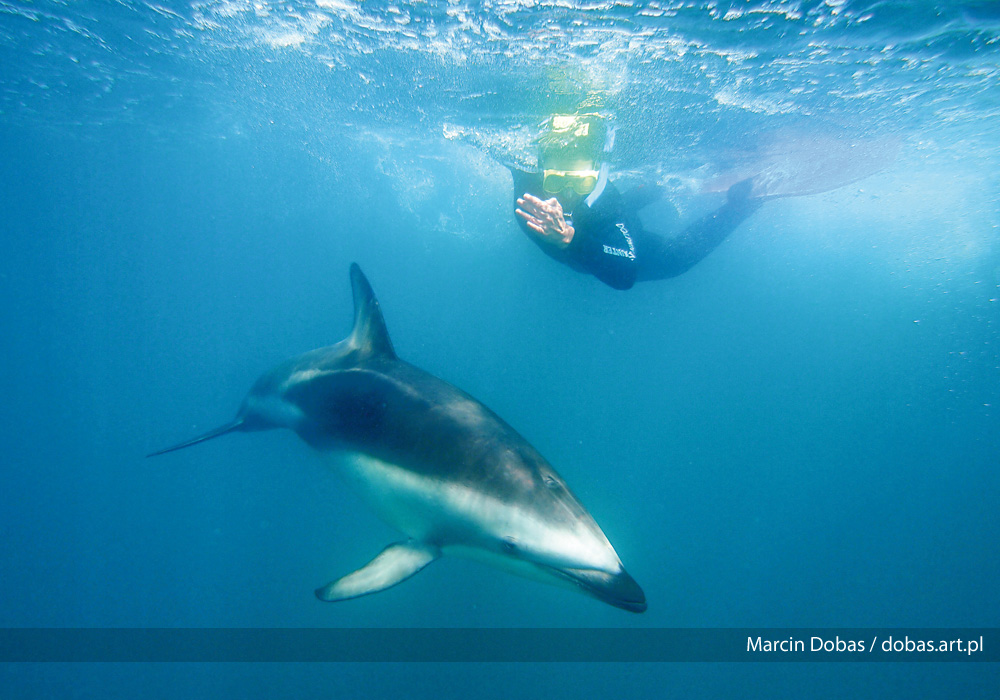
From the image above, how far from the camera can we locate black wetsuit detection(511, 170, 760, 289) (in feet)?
24.3

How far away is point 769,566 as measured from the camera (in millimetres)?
18219

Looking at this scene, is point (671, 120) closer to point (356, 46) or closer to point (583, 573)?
point (356, 46)

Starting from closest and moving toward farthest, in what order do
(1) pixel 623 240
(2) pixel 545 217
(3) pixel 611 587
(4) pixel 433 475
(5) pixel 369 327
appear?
1. (3) pixel 611 587
2. (4) pixel 433 475
3. (5) pixel 369 327
4. (2) pixel 545 217
5. (1) pixel 623 240

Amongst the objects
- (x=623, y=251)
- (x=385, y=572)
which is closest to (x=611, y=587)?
(x=385, y=572)

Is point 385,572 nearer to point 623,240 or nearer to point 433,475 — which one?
point 433,475

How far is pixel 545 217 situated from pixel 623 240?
2096 mm

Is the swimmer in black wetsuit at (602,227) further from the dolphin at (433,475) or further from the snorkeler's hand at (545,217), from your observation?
the dolphin at (433,475)

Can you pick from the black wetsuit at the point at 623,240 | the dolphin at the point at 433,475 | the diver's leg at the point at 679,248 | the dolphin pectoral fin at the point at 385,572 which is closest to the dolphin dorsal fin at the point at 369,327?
the dolphin at the point at 433,475

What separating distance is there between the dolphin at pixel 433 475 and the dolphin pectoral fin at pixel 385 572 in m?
0.01

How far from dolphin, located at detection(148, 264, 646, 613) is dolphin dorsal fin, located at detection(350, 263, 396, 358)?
13mm

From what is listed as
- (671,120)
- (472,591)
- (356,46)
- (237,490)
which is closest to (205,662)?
(237,490)

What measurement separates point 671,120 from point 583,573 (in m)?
13.4

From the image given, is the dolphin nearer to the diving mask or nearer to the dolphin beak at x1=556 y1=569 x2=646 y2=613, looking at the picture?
the dolphin beak at x1=556 y1=569 x2=646 y2=613

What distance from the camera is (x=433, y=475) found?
3959 millimetres
